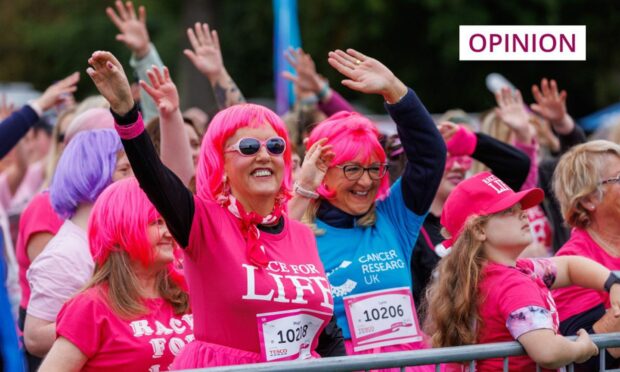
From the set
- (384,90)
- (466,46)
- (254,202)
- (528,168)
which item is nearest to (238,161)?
(254,202)

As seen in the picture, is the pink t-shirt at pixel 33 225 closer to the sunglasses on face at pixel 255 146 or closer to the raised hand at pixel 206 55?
the raised hand at pixel 206 55

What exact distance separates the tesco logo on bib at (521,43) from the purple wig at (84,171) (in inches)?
68.2

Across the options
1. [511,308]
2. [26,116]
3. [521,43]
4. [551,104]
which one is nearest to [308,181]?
[511,308]

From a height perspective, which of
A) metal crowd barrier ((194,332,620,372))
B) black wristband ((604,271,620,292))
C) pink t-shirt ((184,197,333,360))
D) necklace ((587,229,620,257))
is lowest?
metal crowd barrier ((194,332,620,372))

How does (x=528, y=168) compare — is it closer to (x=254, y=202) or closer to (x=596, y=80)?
(x=254, y=202)

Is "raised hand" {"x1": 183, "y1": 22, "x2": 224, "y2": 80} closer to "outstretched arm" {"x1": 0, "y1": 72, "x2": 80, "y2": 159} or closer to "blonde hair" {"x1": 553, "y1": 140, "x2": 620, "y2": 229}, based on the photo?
"outstretched arm" {"x1": 0, "y1": 72, "x2": 80, "y2": 159}

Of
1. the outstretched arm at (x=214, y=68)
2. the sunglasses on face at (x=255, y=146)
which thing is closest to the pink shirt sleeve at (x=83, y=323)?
the sunglasses on face at (x=255, y=146)

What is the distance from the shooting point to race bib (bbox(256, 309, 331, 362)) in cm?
365

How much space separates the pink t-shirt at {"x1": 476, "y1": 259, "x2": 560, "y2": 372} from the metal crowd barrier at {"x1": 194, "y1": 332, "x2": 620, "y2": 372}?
95 millimetres

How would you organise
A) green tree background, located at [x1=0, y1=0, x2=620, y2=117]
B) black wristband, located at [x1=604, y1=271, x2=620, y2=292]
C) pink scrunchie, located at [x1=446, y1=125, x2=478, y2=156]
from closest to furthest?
black wristband, located at [x1=604, y1=271, x2=620, y2=292] < pink scrunchie, located at [x1=446, y1=125, x2=478, y2=156] < green tree background, located at [x1=0, y1=0, x2=620, y2=117]

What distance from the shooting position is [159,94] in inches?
182

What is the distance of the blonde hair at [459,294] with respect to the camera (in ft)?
13.2

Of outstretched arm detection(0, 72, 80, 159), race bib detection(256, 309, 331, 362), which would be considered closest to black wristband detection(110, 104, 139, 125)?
race bib detection(256, 309, 331, 362)

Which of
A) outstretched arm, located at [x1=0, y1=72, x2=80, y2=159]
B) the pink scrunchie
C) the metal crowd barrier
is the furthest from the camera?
outstretched arm, located at [x1=0, y1=72, x2=80, y2=159]
